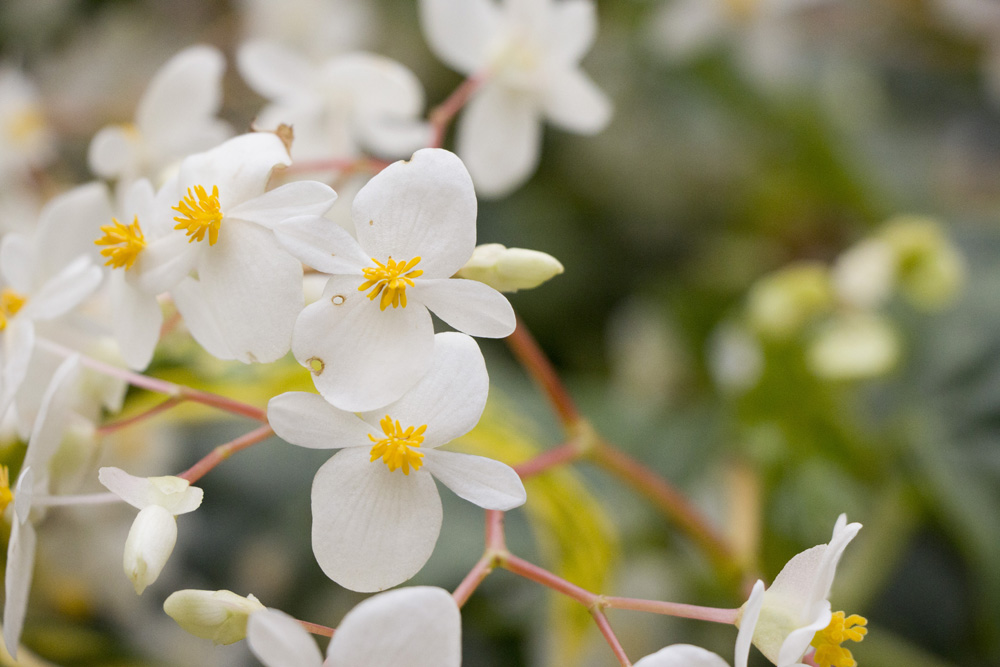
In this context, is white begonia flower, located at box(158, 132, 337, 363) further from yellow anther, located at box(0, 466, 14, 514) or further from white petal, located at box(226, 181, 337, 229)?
yellow anther, located at box(0, 466, 14, 514)

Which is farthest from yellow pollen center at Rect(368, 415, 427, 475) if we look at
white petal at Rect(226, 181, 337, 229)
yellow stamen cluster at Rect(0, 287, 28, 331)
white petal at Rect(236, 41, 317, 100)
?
white petal at Rect(236, 41, 317, 100)

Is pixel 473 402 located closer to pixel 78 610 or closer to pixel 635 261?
pixel 78 610

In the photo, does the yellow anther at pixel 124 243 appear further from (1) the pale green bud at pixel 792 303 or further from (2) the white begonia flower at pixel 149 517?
(1) the pale green bud at pixel 792 303

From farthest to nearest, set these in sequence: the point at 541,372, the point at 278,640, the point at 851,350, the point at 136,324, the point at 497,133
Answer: the point at 851,350
the point at 497,133
the point at 541,372
the point at 136,324
the point at 278,640

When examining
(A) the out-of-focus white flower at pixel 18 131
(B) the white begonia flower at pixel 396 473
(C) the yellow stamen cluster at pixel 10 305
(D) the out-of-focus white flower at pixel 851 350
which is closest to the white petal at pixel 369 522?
(B) the white begonia flower at pixel 396 473

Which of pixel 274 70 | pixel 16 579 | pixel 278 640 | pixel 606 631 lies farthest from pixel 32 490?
pixel 274 70

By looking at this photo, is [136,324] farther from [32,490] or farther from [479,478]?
[479,478]

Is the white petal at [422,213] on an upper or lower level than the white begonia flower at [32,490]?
upper
